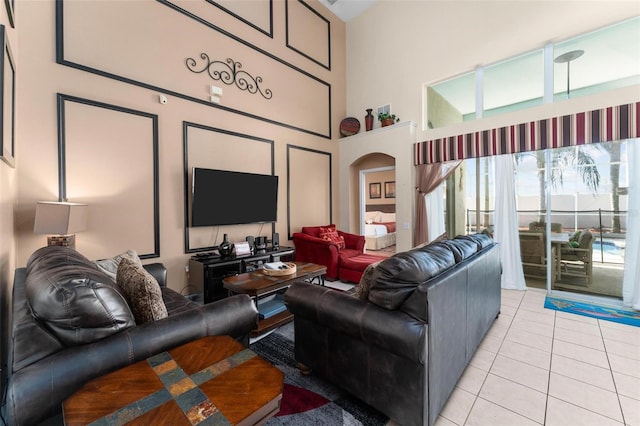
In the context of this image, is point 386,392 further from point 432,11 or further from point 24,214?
point 432,11

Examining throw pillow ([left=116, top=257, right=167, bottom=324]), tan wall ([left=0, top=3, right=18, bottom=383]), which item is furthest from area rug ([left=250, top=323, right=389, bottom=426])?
tan wall ([left=0, top=3, right=18, bottom=383])

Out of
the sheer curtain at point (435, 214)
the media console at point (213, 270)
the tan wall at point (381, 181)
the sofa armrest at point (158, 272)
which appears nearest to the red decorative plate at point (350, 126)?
the tan wall at point (381, 181)

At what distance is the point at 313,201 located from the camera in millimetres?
5375

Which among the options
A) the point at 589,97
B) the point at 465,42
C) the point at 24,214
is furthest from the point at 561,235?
the point at 24,214

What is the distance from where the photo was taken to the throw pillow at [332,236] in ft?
15.8

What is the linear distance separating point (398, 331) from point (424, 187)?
3.84m

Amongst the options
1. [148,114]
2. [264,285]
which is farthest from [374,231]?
[148,114]

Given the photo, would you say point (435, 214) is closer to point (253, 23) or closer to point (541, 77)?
point (541, 77)

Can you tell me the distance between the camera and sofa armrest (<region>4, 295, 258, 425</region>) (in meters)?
0.90

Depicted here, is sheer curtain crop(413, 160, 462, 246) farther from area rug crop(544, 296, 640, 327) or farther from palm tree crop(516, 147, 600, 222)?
area rug crop(544, 296, 640, 327)

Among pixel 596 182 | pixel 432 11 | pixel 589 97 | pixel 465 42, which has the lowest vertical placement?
pixel 596 182

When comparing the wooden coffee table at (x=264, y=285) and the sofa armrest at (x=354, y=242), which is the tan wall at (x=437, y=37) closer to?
the sofa armrest at (x=354, y=242)

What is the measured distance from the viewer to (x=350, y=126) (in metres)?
5.70

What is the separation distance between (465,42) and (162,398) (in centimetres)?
566
